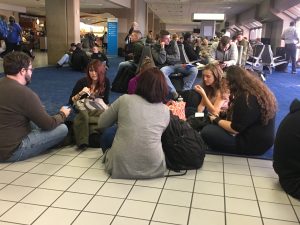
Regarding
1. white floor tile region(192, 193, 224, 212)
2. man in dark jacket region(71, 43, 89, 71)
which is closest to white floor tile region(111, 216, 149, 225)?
white floor tile region(192, 193, 224, 212)

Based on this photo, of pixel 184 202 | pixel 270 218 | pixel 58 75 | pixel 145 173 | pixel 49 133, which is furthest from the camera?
Answer: pixel 58 75

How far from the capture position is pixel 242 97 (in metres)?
2.97

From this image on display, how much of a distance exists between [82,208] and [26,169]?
2.92 feet

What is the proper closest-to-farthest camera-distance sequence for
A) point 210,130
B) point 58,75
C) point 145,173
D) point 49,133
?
point 145,173, point 49,133, point 210,130, point 58,75

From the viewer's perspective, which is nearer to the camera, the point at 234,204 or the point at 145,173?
the point at 234,204

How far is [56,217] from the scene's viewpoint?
217 cm

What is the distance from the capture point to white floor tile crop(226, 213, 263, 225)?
218 centimetres

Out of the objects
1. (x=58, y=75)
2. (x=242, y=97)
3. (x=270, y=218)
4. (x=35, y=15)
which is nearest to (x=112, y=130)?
(x=242, y=97)

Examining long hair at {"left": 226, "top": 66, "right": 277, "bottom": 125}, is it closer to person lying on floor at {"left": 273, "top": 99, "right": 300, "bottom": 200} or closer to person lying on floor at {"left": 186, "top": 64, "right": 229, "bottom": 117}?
person lying on floor at {"left": 273, "top": 99, "right": 300, "bottom": 200}

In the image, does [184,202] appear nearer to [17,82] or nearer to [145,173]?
[145,173]

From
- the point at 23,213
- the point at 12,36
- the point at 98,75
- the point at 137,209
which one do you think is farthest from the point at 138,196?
the point at 12,36

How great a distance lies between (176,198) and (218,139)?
1.02 meters

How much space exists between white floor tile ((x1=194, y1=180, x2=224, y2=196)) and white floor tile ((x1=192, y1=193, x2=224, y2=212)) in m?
0.07

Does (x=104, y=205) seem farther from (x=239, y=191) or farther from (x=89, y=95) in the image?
(x=89, y=95)
